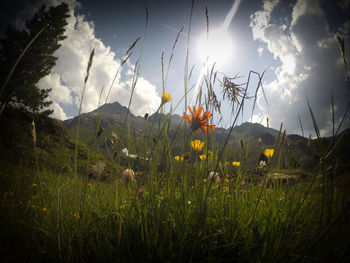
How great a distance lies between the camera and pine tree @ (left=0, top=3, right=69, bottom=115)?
Result: 16.2 metres

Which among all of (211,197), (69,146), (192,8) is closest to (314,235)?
(211,197)

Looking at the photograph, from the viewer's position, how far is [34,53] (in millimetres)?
16609

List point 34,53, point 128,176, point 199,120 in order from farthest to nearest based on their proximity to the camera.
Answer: point 34,53, point 128,176, point 199,120

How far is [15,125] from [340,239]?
14.1m

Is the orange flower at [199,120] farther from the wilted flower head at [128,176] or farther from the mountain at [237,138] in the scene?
the wilted flower head at [128,176]

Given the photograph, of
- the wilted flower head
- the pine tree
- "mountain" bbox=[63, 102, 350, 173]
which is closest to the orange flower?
"mountain" bbox=[63, 102, 350, 173]

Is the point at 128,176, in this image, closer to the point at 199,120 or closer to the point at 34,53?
the point at 199,120

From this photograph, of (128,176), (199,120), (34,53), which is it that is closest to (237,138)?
(199,120)

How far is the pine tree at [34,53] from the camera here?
16188mm

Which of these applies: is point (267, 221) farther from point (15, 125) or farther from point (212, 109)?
point (15, 125)

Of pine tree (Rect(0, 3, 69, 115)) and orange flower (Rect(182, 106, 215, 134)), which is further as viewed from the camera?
pine tree (Rect(0, 3, 69, 115))

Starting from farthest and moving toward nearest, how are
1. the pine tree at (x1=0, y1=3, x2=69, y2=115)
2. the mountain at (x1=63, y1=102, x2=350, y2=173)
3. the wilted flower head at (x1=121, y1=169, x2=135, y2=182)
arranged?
the pine tree at (x1=0, y1=3, x2=69, y2=115) < the wilted flower head at (x1=121, y1=169, x2=135, y2=182) < the mountain at (x1=63, y1=102, x2=350, y2=173)

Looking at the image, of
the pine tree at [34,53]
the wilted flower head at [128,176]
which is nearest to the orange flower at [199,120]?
the wilted flower head at [128,176]

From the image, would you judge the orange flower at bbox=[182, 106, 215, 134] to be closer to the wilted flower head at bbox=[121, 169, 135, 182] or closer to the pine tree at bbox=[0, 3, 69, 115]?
the wilted flower head at bbox=[121, 169, 135, 182]
